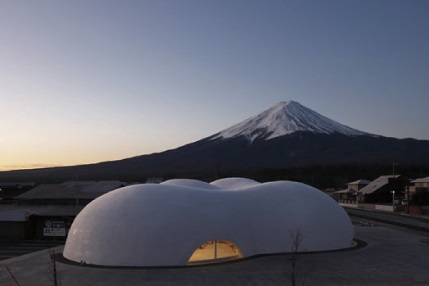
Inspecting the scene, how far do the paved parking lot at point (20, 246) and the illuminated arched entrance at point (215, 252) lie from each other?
40.8 ft

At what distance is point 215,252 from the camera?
2630 centimetres

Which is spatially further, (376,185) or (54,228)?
(376,185)

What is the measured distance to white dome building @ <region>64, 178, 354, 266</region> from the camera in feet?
82.3

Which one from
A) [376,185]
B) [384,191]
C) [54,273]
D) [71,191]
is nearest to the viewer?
[54,273]

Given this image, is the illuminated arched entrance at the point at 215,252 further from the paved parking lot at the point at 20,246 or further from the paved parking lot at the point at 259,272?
the paved parking lot at the point at 20,246

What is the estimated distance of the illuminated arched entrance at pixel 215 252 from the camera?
25.9 meters

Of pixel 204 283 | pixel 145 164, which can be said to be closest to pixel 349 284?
pixel 204 283

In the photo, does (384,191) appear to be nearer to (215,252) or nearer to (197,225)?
(215,252)

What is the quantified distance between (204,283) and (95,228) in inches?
320

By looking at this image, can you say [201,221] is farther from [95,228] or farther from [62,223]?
[62,223]

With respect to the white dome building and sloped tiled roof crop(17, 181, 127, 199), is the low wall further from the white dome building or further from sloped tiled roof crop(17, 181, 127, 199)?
the white dome building

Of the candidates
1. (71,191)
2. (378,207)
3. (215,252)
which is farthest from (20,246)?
(378,207)

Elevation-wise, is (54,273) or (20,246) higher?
(54,273)

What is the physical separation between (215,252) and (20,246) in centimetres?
1648
